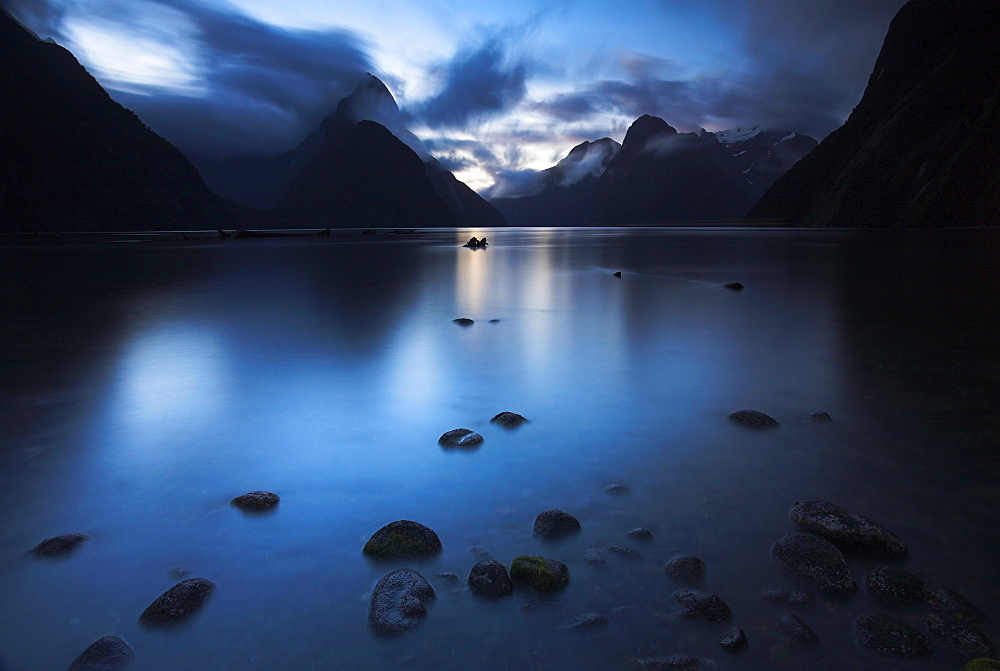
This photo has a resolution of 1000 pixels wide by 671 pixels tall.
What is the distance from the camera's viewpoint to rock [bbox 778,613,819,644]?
326cm

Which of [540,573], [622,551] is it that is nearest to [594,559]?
[622,551]

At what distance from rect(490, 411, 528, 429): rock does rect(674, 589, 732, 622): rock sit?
12.1 ft

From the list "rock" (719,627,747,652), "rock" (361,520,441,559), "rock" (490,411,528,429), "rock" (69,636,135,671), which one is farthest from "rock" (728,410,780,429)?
"rock" (69,636,135,671)

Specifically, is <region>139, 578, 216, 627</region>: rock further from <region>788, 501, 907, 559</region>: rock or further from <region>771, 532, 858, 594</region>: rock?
<region>788, 501, 907, 559</region>: rock

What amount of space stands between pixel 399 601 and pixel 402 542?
2.09 feet

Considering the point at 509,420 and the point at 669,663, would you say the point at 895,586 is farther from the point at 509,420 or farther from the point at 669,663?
the point at 509,420

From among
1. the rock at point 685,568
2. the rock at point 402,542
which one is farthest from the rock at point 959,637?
the rock at point 402,542

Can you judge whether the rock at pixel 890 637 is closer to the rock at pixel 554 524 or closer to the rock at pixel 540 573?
the rock at pixel 540 573

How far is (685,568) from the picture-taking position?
3896 millimetres

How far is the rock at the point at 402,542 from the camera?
4156mm

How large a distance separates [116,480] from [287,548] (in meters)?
2.59

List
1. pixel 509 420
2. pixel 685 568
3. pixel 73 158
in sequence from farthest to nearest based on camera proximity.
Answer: pixel 73 158, pixel 509 420, pixel 685 568

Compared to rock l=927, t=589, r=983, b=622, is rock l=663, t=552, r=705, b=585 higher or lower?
lower

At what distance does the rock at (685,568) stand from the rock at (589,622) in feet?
2.35
